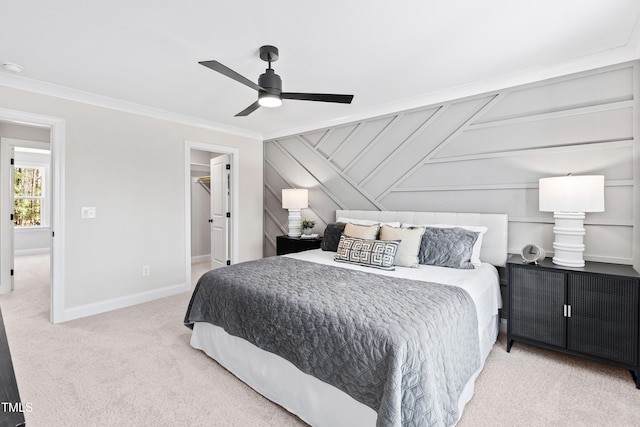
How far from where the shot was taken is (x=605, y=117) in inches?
98.7

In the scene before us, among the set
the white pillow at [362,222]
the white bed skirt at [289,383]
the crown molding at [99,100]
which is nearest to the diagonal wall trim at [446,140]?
the white pillow at [362,222]

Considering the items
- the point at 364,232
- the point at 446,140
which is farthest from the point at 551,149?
the point at 364,232

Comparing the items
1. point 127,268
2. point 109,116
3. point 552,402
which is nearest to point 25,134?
point 109,116

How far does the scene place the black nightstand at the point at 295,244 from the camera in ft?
13.8

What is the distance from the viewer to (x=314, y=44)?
7.57 feet

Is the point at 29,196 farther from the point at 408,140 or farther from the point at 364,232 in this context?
the point at 408,140

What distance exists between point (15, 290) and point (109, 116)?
3.00 metres

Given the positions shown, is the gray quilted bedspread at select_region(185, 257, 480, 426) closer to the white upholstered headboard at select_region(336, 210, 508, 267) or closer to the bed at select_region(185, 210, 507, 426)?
the bed at select_region(185, 210, 507, 426)

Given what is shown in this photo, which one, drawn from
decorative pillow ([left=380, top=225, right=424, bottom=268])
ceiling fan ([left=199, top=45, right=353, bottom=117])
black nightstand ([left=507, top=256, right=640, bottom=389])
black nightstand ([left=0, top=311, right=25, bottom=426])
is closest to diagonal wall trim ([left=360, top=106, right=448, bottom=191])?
decorative pillow ([left=380, top=225, right=424, bottom=268])

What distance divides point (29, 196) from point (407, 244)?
8.85 meters

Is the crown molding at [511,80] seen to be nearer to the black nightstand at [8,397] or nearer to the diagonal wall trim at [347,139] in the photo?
the diagonal wall trim at [347,139]

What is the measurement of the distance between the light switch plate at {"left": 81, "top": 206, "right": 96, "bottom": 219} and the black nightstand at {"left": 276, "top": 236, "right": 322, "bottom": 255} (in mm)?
2276

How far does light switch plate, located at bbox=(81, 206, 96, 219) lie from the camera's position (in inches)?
133

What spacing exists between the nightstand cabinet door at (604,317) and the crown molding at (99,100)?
451 centimetres
